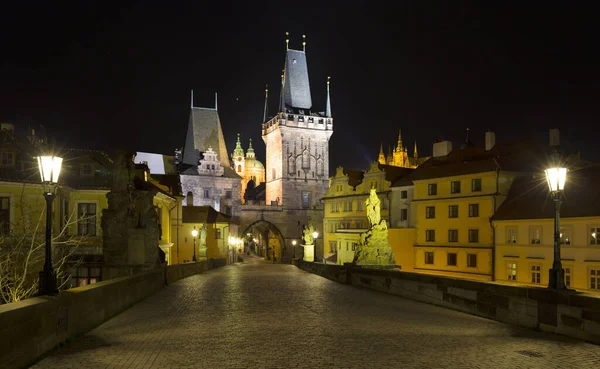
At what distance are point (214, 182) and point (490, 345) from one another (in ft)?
243

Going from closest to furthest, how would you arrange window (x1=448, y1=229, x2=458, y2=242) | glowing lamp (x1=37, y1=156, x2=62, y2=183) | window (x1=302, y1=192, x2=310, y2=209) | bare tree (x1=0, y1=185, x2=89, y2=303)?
glowing lamp (x1=37, y1=156, x2=62, y2=183) → bare tree (x1=0, y1=185, x2=89, y2=303) → window (x1=448, y1=229, x2=458, y2=242) → window (x1=302, y1=192, x2=310, y2=209)

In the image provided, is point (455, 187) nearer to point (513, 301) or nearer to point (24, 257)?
point (24, 257)

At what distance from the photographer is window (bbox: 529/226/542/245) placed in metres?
34.8

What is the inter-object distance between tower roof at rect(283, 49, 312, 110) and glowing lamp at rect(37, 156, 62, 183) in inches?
3301

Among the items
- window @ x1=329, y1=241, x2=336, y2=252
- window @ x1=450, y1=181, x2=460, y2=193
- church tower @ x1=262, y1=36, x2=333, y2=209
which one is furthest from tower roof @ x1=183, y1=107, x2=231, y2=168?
window @ x1=450, y1=181, x2=460, y2=193

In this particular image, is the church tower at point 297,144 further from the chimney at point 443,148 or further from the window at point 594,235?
the window at point 594,235

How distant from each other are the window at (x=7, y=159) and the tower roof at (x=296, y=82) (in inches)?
2581

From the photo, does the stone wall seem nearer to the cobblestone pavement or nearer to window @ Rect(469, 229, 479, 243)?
the cobblestone pavement

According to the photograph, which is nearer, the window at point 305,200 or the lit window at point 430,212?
the lit window at point 430,212

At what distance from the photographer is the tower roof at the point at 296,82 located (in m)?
94.7

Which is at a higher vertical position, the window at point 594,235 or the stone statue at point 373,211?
the stone statue at point 373,211

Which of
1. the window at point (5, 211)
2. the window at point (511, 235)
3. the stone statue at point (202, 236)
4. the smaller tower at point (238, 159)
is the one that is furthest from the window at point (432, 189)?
the smaller tower at point (238, 159)

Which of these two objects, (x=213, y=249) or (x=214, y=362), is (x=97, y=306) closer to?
(x=214, y=362)

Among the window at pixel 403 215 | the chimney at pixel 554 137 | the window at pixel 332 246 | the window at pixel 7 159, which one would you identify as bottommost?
the window at pixel 332 246
